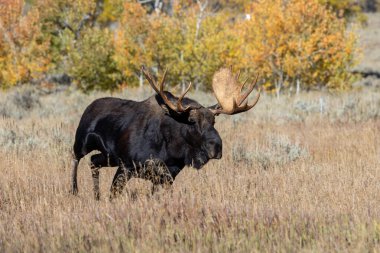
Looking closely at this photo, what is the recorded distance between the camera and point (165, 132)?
6.53 meters

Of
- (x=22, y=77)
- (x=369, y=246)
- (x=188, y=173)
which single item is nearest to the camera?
(x=369, y=246)

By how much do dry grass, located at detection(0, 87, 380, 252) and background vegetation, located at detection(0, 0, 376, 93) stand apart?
1540 centimetres

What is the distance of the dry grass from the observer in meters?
4.66

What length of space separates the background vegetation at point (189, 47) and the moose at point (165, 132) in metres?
18.8

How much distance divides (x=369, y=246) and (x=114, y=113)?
11.6 feet

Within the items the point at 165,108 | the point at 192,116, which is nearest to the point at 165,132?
the point at 165,108

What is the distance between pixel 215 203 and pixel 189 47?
2323 cm

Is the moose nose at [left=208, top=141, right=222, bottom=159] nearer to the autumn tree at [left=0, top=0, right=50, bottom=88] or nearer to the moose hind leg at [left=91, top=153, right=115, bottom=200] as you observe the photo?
the moose hind leg at [left=91, top=153, right=115, bottom=200]

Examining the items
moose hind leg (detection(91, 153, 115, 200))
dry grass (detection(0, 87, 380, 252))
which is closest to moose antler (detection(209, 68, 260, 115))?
dry grass (detection(0, 87, 380, 252))

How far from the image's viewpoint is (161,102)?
6719 mm

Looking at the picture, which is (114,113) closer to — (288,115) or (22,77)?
(288,115)

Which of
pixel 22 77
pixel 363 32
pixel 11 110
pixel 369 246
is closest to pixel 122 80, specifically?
pixel 22 77

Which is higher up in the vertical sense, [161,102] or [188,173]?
[161,102]

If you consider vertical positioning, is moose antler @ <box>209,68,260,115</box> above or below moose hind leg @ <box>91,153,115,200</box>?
above
